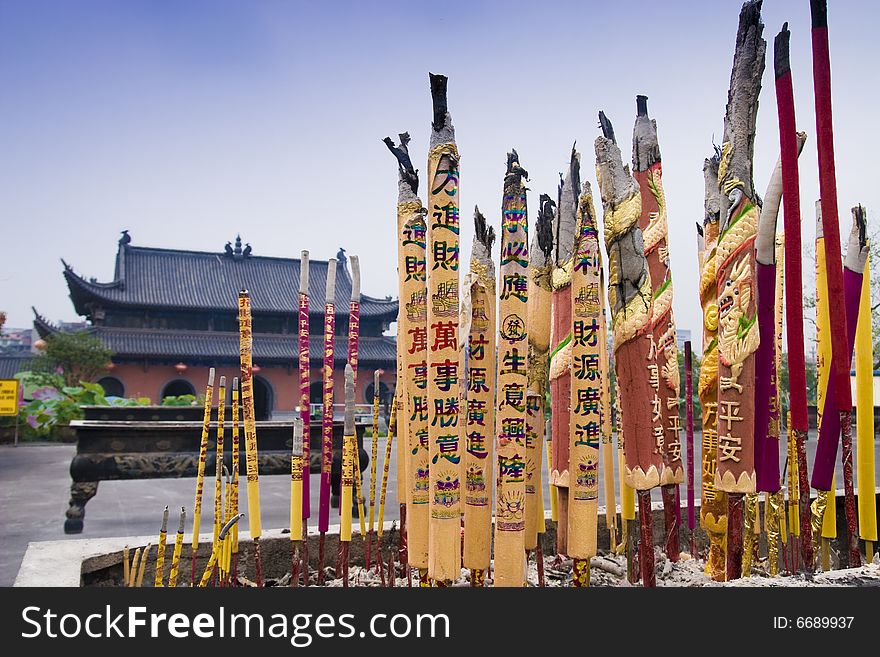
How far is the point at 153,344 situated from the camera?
18.6 metres

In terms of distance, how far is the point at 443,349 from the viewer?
1.96m

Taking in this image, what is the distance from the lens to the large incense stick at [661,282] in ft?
8.13

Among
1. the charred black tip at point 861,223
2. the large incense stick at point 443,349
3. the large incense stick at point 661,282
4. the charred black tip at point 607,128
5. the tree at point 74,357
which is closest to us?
the large incense stick at point 443,349

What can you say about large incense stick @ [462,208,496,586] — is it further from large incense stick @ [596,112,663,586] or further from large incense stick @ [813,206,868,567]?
large incense stick @ [813,206,868,567]

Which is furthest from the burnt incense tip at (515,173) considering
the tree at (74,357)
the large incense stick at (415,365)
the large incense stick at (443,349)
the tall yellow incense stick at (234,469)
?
the tree at (74,357)

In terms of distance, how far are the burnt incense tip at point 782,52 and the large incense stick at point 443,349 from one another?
111 cm

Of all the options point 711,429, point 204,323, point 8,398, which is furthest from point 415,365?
point 204,323

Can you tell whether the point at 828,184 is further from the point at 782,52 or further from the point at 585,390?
the point at 585,390

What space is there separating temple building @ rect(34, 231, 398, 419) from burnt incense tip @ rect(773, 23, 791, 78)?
16.7 m

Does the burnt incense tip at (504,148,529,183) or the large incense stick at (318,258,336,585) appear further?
the large incense stick at (318,258,336,585)

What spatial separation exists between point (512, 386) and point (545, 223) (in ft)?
2.29

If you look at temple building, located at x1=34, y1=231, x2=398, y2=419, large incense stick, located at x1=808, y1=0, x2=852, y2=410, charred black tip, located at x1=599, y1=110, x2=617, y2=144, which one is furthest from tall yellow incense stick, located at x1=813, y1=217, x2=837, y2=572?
temple building, located at x1=34, y1=231, x2=398, y2=419

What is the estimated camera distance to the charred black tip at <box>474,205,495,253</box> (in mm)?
2172

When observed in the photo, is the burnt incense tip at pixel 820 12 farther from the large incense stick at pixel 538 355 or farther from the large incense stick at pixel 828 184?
the large incense stick at pixel 538 355
